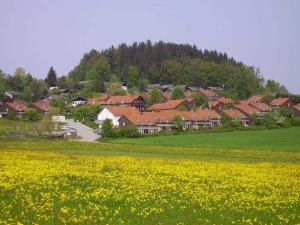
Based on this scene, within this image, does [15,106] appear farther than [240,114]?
No

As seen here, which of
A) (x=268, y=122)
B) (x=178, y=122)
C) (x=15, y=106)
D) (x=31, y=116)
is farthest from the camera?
(x=15, y=106)

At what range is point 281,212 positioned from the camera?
1642 cm

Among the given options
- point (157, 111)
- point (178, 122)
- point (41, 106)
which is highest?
point (41, 106)

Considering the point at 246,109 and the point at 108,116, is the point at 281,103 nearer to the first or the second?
the point at 246,109

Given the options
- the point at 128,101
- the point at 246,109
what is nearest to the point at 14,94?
the point at 128,101

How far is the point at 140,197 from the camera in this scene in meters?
18.0

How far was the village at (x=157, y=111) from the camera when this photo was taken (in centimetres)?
11694

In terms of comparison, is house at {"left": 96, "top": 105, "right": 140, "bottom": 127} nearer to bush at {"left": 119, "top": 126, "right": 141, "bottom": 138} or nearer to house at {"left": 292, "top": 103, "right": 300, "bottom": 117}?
bush at {"left": 119, "top": 126, "right": 141, "bottom": 138}

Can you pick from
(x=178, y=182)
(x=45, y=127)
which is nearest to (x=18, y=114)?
(x=45, y=127)

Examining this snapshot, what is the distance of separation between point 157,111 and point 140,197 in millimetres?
121999

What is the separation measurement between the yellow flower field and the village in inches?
2700

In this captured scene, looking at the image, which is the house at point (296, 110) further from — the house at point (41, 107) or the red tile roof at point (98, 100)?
the house at point (41, 107)

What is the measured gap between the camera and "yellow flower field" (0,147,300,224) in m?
14.4

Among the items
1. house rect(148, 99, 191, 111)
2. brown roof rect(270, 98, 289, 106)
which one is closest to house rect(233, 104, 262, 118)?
brown roof rect(270, 98, 289, 106)
